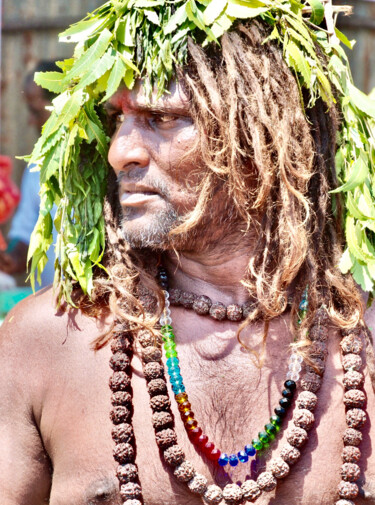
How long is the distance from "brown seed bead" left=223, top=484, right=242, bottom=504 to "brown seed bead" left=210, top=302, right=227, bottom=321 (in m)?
0.53

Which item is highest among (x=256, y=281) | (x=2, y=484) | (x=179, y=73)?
(x=179, y=73)

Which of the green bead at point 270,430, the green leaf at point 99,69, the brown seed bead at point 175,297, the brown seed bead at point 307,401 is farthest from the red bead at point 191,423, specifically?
the green leaf at point 99,69

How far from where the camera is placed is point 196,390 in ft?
7.79

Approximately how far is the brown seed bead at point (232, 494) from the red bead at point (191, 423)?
193 millimetres

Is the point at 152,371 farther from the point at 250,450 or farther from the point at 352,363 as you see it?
the point at 352,363

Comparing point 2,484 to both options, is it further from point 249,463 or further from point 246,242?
point 246,242

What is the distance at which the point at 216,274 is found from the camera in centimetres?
257

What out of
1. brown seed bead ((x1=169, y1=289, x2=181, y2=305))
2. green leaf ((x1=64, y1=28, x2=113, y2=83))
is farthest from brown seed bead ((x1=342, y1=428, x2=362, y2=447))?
green leaf ((x1=64, y1=28, x2=113, y2=83))

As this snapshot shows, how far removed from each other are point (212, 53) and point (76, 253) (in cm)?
77

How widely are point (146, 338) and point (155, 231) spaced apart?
326mm

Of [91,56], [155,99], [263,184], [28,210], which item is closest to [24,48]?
[28,210]

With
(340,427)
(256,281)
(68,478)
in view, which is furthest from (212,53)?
(68,478)

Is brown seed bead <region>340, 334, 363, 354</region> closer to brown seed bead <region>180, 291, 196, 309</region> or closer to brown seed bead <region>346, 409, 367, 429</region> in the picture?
brown seed bead <region>346, 409, 367, 429</region>

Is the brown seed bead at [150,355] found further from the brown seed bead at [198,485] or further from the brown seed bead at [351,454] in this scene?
the brown seed bead at [351,454]
